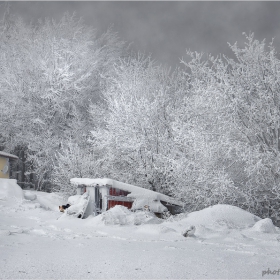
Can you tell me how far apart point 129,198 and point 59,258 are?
22.0 ft

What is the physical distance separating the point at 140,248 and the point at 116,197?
5.38m

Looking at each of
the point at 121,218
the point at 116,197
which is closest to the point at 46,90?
the point at 116,197

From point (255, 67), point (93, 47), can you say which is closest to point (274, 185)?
point (255, 67)

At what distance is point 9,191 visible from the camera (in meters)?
14.9

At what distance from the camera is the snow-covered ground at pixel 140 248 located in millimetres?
4246

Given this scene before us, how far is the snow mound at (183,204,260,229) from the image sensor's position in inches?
334

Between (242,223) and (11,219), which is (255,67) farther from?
(11,219)

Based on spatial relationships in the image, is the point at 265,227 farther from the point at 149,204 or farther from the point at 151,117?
the point at 151,117

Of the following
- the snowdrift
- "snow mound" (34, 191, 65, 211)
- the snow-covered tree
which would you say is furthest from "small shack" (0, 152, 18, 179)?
"snow mound" (34, 191, 65, 211)

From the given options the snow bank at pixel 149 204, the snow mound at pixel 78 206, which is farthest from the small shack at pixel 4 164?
the snow bank at pixel 149 204

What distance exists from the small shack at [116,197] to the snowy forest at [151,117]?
114cm

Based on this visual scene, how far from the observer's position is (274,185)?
33.2 ft

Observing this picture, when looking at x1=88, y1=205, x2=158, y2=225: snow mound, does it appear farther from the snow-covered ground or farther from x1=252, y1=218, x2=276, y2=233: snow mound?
x1=252, y1=218, x2=276, y2=233: snow mound

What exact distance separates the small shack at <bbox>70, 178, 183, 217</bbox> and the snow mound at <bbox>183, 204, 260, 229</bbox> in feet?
7.49
